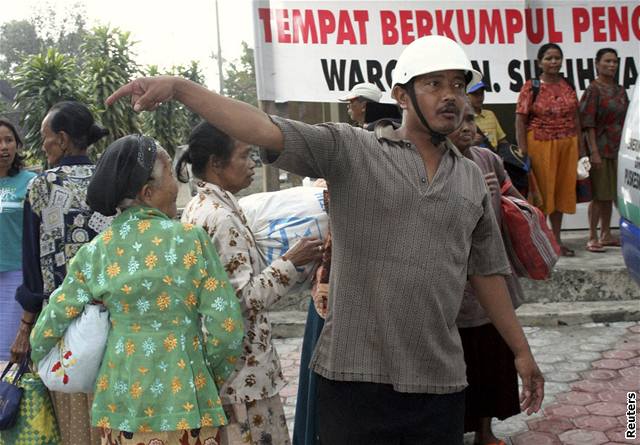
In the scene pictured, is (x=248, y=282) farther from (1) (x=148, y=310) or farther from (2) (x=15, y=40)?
(2) (x=15, y=40)

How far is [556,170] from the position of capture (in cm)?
716

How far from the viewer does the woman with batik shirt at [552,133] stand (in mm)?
6953

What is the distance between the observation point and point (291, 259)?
291 centimetres

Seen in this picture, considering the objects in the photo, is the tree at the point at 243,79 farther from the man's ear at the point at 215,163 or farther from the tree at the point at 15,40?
the man's ear at the point at 215,163

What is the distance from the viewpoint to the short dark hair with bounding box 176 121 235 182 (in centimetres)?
302

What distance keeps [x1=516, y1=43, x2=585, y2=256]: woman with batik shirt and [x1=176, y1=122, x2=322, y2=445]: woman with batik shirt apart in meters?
4.51

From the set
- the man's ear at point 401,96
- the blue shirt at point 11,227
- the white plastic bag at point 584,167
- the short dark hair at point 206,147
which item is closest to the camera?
the man's ear at point 401,96

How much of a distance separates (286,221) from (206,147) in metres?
0.41

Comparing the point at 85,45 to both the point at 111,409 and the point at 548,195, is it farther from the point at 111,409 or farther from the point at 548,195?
the point at 111,409

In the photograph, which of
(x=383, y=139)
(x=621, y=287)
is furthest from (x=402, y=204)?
(x=621, y=287)

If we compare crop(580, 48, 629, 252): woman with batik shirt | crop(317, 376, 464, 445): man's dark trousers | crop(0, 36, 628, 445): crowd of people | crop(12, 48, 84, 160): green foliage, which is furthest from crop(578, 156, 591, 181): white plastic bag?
crop(12, 48, 84, 160): green foliage

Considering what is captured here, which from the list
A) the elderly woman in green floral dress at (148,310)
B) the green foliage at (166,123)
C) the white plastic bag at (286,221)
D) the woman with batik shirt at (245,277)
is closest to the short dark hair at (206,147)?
the woman with batik shirt at (245,277)

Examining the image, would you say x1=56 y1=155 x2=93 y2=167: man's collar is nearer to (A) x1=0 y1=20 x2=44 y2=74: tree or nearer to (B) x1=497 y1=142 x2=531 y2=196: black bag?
(B) x1=497 y1=142 x2=531 y2=196: black bag

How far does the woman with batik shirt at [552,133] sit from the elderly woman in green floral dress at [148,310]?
498 cm
